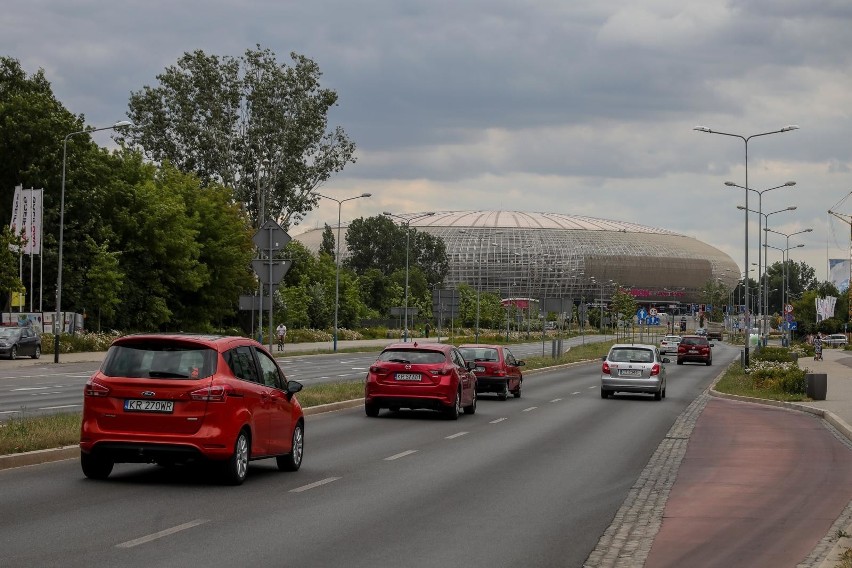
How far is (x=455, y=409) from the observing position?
26109mm

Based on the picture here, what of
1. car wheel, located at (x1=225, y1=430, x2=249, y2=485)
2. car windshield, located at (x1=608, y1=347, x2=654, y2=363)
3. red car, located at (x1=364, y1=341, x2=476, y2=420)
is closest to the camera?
car wheel, located at (x1=225, y1=430, x2=249, y2=485)

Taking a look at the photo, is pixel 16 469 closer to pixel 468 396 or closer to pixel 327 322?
pixel 468 396

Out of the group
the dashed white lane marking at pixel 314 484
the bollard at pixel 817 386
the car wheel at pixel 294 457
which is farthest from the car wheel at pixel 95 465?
A: the bollard at pixel 817 386

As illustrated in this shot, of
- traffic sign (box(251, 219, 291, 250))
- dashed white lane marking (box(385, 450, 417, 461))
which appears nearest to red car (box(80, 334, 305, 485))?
dashed white lane marking (box(385, 450, 417, 461))

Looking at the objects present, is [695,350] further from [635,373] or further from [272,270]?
[272,270]

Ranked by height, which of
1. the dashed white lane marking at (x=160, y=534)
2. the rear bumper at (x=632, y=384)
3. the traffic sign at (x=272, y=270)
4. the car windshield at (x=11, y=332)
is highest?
the traffic sign at (x=272, y=270)

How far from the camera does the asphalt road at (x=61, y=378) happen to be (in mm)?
26500

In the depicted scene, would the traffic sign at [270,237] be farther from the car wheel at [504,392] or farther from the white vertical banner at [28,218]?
the white vertical banner at [28,218]

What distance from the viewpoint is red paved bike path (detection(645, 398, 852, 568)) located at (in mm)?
10250

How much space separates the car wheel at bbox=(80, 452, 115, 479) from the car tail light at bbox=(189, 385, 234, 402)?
51.0 inches

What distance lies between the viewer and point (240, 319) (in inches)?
3396

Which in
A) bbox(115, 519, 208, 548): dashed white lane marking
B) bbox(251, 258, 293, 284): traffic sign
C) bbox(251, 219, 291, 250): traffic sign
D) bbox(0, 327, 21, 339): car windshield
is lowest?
bbox(115, 519, 208, 548): dashed white lane marking

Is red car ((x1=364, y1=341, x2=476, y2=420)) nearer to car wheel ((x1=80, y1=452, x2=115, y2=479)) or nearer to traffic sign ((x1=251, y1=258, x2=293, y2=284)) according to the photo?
traffic sign ((x1=251, y1=258, x2=293, y2=284))

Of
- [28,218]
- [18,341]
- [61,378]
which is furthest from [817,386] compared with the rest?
[28,218]
